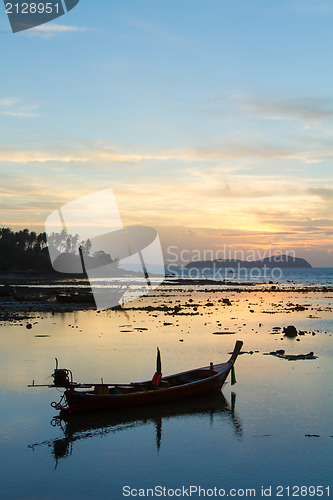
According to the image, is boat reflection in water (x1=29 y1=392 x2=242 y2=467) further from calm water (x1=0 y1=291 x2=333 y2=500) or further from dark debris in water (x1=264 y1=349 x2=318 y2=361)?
dark debris in water (x1=264 y1=349 x2=318 y2=361)

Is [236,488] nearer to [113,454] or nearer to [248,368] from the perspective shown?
[113,454]

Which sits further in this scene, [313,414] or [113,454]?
[313,414]

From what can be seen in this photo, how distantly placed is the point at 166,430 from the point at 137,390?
293cm

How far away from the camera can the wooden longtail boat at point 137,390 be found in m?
18.9

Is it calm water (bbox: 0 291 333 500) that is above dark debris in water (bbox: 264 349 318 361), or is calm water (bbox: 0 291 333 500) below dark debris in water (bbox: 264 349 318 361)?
above

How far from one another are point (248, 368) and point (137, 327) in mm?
17538

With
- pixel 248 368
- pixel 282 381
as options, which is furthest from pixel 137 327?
pixel 282 381

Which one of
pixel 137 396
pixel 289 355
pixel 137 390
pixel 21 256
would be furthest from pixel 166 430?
pixel 21 256

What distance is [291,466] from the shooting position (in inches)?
579

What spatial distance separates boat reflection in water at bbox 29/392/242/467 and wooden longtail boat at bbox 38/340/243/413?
11.2 inches


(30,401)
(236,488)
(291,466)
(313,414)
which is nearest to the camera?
(236,488)

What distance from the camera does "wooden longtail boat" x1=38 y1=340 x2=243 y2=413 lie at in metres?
18.9

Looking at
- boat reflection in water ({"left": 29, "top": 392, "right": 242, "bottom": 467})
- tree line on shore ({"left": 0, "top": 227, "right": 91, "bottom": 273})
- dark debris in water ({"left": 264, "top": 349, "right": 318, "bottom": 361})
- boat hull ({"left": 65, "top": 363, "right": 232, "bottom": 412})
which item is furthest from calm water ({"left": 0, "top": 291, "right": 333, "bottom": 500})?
tree line on shore ({"left": 0, "top": 227, "right": 91, "bottom": 273})

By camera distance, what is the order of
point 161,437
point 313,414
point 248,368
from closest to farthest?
point 161,437 < point 313,414 < point 248,368
